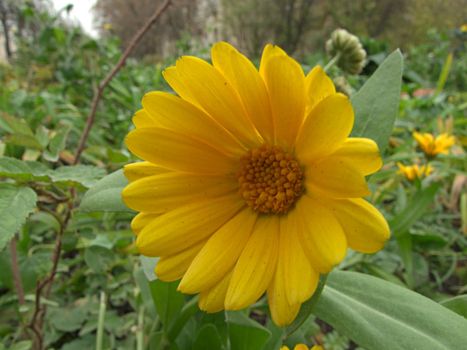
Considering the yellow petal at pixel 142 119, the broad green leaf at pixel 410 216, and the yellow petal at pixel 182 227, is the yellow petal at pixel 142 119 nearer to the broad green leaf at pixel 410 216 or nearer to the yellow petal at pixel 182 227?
the yellow petal at pixel 182 227

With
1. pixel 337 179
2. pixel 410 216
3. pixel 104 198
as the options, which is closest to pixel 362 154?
pixel 337 179

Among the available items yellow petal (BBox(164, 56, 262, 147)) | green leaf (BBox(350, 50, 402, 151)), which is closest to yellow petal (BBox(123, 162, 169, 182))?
yellow petal (BBox(164, 56, 262, 147))

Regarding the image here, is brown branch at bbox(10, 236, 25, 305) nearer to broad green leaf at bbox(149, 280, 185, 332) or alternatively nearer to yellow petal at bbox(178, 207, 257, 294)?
broad green leaf at bbox(149, 280, 185, 332)

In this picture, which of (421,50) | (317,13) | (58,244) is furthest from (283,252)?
(317,13)

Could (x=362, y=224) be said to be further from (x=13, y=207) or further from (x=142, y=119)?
(x=13, y=207)

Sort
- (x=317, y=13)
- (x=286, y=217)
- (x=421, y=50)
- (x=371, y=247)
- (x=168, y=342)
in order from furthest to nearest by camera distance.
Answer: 1. (x=317, y=13)
2. (x=421, y=50)
3. (x=168, y=342)
4. (x=286, y=217)
5. (x=371, y=247)

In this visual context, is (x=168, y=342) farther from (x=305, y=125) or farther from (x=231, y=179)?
(x=305, y=125)

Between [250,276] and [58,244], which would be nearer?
[250,276]
